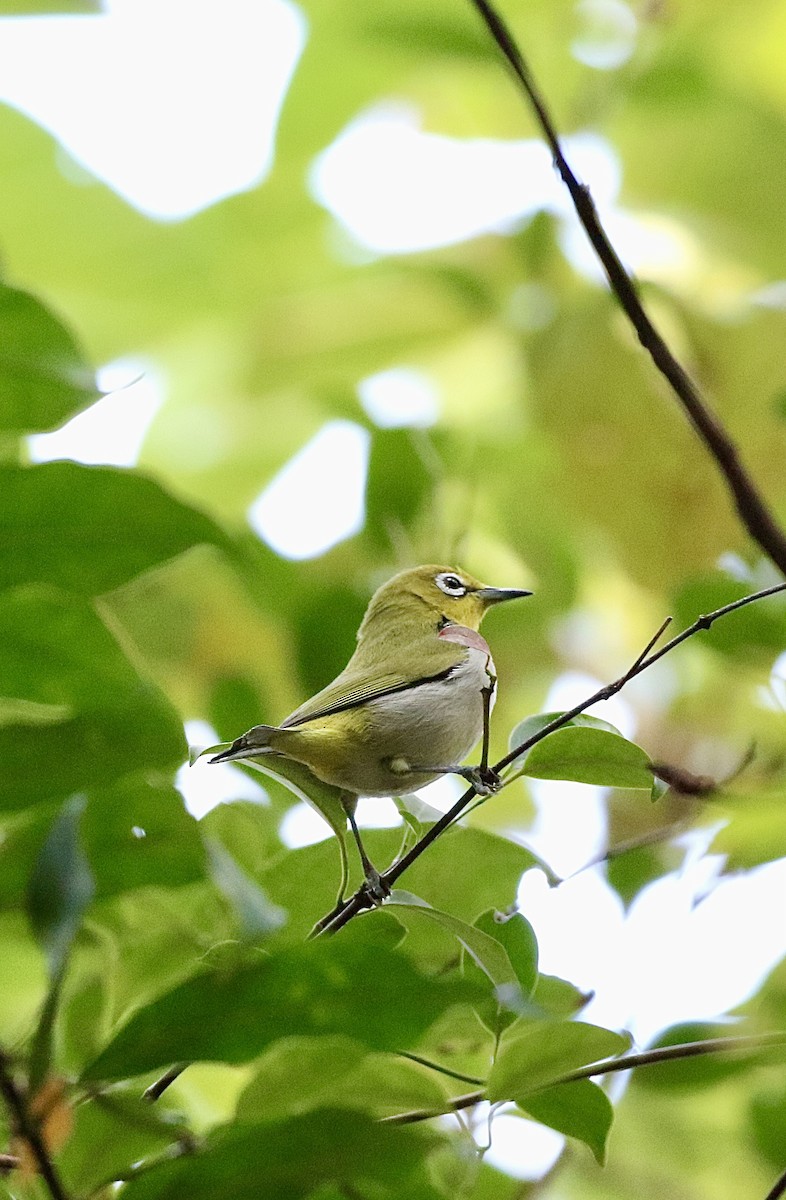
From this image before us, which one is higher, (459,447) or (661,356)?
(661,356)

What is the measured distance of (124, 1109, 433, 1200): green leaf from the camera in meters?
0.75

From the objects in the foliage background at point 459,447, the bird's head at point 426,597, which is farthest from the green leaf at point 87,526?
the bird's head at point 426,597

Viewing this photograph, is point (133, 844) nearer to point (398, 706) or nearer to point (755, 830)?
point (398, 706)

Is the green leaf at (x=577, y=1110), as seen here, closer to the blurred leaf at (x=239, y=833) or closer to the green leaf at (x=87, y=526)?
the blurred leaf at (x=239, y=833)

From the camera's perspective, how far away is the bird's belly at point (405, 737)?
1.25 metres

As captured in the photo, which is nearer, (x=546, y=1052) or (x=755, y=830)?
(x=546, y=1052)

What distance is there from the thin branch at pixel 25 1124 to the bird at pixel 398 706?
37 centimetres

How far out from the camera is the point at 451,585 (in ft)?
5.32

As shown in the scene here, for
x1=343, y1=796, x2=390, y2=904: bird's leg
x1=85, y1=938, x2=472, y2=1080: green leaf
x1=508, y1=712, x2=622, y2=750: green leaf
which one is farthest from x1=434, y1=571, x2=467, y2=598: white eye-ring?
x1=85, y1=938, x2=472, y2=1080: green leaf

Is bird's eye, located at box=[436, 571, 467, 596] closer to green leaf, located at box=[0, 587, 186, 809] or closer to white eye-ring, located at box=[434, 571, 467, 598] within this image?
white eye-ring, located at box=[434, 571, 467, 598]

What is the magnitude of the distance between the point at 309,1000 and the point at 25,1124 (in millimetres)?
162

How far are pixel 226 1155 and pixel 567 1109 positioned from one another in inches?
11.7

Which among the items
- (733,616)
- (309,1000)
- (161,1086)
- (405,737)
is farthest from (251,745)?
(733,616)

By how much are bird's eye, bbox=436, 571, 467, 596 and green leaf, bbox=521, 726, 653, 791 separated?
1.99 ft
